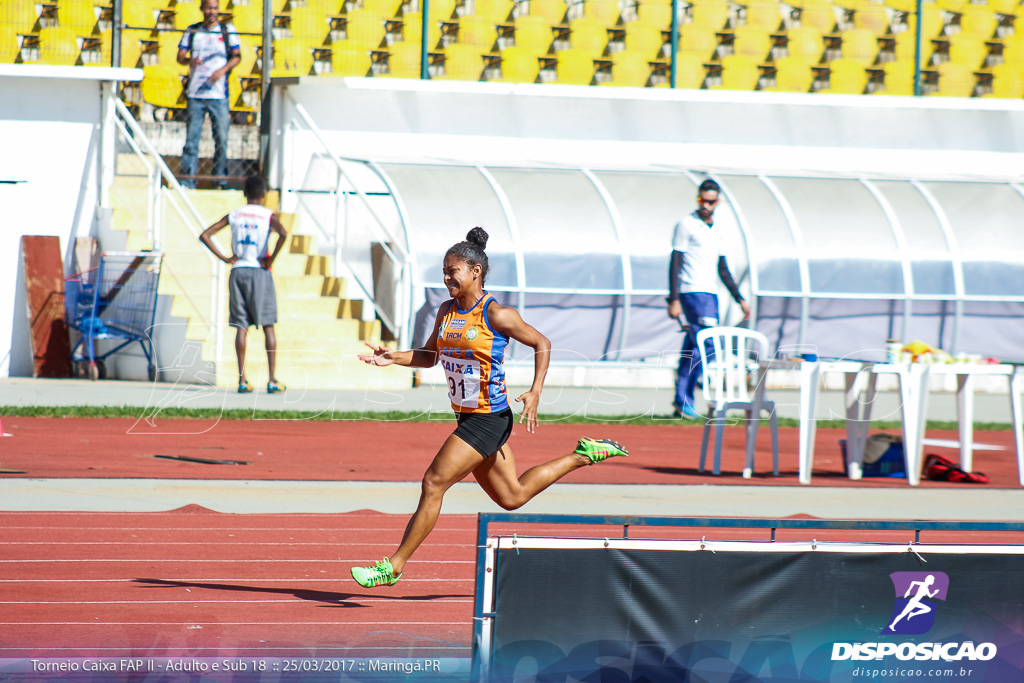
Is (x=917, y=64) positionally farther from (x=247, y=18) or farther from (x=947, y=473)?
(x=947, y=473)

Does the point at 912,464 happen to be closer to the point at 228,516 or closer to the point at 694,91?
the point at 228,516

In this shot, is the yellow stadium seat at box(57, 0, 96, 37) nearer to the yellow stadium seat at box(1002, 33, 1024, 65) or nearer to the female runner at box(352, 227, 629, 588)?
the female runner at box(352, 227, 629, 588)

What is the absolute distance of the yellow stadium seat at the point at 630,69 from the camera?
78.1 ft

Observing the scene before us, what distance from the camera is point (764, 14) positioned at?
25875mm

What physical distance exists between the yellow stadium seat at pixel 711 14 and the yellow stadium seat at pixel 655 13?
75 cm

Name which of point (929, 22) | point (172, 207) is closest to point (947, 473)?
point (172, 207)

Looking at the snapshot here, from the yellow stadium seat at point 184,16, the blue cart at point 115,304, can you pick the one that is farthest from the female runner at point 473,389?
the yellow stadium seat at point 184,16

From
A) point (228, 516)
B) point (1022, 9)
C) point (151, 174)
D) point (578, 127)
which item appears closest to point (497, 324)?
point (228, 516)

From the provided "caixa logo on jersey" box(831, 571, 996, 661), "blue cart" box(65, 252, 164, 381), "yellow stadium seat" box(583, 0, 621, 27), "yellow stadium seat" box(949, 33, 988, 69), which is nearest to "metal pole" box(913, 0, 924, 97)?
"yellow stadium seat" box(949, 33, 988, 69)

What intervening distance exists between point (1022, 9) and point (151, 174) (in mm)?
18663

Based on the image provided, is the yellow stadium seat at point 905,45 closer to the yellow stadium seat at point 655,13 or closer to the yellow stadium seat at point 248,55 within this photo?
the yellow stadium seat at point 655,13

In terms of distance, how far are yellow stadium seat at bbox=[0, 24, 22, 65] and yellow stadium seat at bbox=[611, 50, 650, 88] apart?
10195 mm

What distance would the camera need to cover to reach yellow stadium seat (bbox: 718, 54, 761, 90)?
2508 centimetres

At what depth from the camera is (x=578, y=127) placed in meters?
22.6
